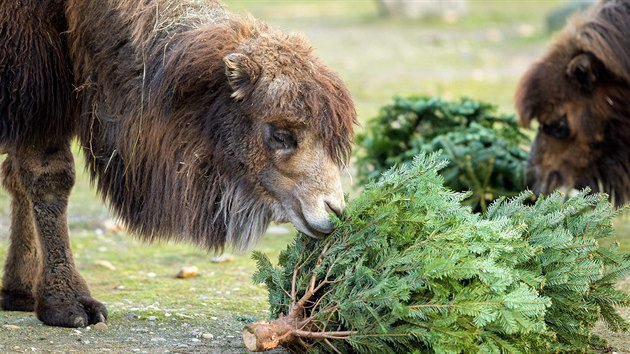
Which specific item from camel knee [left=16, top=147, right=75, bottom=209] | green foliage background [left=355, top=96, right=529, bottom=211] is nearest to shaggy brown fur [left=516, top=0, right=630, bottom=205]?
green foliage background [left=355, top=96, right=529, bottom=211]

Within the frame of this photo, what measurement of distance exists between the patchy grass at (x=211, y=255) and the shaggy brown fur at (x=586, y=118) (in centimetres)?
55

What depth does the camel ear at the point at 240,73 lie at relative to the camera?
4.79m

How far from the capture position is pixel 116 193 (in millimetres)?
5379

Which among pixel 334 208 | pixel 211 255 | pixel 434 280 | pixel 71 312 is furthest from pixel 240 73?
pixel 211 255

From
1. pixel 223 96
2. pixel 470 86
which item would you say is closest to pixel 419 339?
pixel 223 96

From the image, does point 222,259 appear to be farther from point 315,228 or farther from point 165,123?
point 315,228

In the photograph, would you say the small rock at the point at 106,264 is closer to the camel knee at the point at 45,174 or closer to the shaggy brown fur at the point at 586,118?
the camel knee at the point at 45,174

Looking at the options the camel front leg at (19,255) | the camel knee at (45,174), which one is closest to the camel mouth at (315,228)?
the camel knee at (45,174)

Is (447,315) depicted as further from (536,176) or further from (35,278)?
(536,176)

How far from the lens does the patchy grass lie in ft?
17.0

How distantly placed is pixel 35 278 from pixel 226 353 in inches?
49.3

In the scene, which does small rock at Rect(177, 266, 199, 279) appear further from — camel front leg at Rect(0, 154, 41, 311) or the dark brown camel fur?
the dark brown camel fur

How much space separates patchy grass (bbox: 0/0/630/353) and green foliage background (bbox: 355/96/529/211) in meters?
0.48

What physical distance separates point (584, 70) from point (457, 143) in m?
1.00
